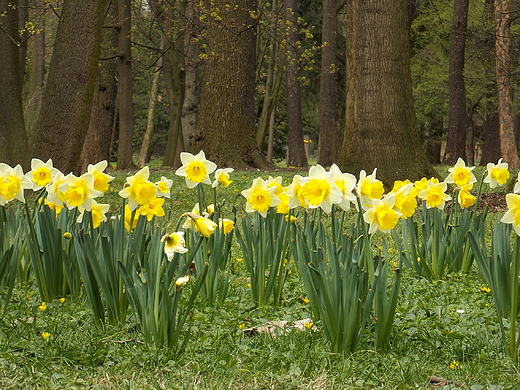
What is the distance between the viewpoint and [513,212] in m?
2.37

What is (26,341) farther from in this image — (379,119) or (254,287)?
(379,119)

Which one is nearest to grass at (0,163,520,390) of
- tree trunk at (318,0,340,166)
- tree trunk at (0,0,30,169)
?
tree trunk at (0,0,30,169)

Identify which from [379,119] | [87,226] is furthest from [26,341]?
[379,119]

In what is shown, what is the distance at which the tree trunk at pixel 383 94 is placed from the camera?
26.8 ft

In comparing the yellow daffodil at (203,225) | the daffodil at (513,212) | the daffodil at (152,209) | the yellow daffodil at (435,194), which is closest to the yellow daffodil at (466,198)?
the yellow daffodil at (435,194)

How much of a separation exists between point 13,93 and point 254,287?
7.55 meters

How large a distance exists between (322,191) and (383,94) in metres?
5.85

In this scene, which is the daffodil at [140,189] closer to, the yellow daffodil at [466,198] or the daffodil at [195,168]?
the daffodil at [195,168]

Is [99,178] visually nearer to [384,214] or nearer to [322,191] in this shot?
[322,191]

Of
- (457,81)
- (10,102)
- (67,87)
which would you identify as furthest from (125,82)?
(457,81)

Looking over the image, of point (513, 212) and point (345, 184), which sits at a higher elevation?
point (345, 184)

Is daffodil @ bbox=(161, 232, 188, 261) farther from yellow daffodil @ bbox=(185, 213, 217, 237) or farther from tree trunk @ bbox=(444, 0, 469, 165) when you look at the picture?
tree trunk @ bbox=(444, 0, 469, 165)

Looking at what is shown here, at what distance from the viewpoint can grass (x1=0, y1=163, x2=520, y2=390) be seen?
7.69ft

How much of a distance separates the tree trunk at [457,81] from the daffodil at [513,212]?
17014 millimetres
